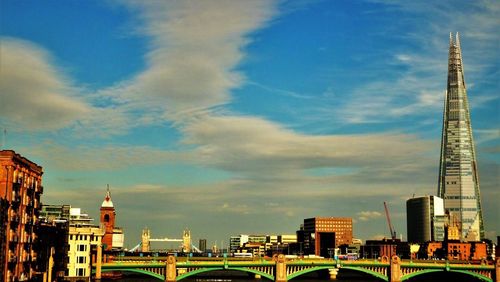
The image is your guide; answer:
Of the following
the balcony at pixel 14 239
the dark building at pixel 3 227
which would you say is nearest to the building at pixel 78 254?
the balcony at pixel 14 239

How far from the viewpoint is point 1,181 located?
112188 mm

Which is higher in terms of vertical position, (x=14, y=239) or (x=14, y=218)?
(x=14, y=218)

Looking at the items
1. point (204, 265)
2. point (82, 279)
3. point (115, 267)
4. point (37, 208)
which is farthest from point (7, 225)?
point (204, 265)

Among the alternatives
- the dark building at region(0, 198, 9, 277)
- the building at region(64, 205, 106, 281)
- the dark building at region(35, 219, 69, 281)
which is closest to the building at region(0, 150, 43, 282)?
the dark building at region(0, 198, 9, 277)

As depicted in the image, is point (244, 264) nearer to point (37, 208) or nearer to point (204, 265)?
point (204, 265)

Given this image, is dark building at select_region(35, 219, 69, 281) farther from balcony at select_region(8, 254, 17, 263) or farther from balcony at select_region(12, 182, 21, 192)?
balcony at select_region(12, 182, 21, 192)

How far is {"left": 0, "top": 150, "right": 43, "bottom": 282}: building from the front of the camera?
112 m

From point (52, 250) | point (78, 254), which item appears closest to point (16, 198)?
point (52, 250)

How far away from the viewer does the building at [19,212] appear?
112 metres

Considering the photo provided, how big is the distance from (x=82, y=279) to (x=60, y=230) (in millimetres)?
17815

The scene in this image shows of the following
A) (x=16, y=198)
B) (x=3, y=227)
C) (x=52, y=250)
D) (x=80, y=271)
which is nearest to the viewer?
(x=3, y=227)

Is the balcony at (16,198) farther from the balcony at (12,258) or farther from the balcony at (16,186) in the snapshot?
the balcony at (12,258)

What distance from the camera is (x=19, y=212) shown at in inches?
4722

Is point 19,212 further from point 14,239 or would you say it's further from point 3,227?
point 3,227
